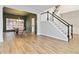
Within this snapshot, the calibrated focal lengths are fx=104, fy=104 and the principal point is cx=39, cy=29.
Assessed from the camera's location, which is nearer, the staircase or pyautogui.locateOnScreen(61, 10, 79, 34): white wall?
the staircase

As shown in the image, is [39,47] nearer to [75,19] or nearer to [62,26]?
[62,26]

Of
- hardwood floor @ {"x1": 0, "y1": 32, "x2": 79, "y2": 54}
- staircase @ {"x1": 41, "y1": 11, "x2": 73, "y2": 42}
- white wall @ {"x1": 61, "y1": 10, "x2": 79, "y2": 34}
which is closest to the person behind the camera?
hardwood floor @ {"x1": 0, "y1": 32, "x2": 79, "y2": 54}

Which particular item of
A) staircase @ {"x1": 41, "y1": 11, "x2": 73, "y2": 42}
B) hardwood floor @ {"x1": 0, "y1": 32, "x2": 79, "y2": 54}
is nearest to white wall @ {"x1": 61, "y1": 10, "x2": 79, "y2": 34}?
staircase @ {"x1": 41, "y1": 11, "x2": 73, "y2": 42}

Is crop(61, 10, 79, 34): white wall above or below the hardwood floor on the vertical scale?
above

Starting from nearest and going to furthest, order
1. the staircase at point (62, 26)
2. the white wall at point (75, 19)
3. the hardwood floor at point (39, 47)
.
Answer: the hardwood floor at point (39, 47), the staircase at point (62, 26), the white wall at point (75, 19)

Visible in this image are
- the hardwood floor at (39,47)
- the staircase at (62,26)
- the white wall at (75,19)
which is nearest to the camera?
the hardwood floor at (39,47)

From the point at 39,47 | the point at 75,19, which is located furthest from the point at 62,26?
the point at 75,19

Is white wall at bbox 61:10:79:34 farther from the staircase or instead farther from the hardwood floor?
the hardwood floor

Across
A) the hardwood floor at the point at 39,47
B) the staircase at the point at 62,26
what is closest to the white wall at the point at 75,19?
the staircase at the point at 62,26

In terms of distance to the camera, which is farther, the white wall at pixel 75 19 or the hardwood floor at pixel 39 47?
the white wall at pixel 75 19

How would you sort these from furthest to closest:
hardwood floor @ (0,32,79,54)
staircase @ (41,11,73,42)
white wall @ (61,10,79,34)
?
white wall @ (61,10,79,34) → staircase @ (41,11,73,42) → hardwood floor @ (0,32,79,54)

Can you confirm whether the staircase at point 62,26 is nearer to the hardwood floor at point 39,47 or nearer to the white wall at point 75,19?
the hardwood floor at point 39,47
